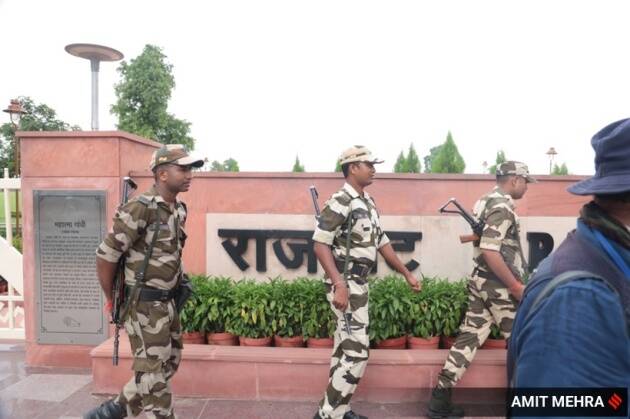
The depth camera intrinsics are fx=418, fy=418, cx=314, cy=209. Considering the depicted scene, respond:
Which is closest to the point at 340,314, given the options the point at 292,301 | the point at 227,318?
the point at 292,301

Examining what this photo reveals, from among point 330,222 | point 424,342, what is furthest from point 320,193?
point 424,342

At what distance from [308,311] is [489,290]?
4.75 feet

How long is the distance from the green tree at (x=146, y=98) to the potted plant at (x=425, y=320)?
21.3 metres

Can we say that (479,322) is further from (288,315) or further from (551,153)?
(551,153)

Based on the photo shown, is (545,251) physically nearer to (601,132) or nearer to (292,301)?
(292,301)

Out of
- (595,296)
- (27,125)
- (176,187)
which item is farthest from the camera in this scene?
(27,125)

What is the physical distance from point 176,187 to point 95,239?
1.73 meters

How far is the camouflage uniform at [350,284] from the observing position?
2.74 m

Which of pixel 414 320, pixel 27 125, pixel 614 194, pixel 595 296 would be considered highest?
pixel 27 125

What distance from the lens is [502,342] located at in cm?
349

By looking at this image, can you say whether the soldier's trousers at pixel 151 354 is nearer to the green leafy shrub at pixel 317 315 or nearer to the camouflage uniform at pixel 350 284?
the camouflage uniform at pixel 350 284

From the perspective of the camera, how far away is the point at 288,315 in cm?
353

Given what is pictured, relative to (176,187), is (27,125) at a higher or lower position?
higher

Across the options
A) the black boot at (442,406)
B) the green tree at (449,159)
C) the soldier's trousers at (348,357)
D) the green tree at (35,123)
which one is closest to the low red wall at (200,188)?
the soldier's trousers at (348,357)
